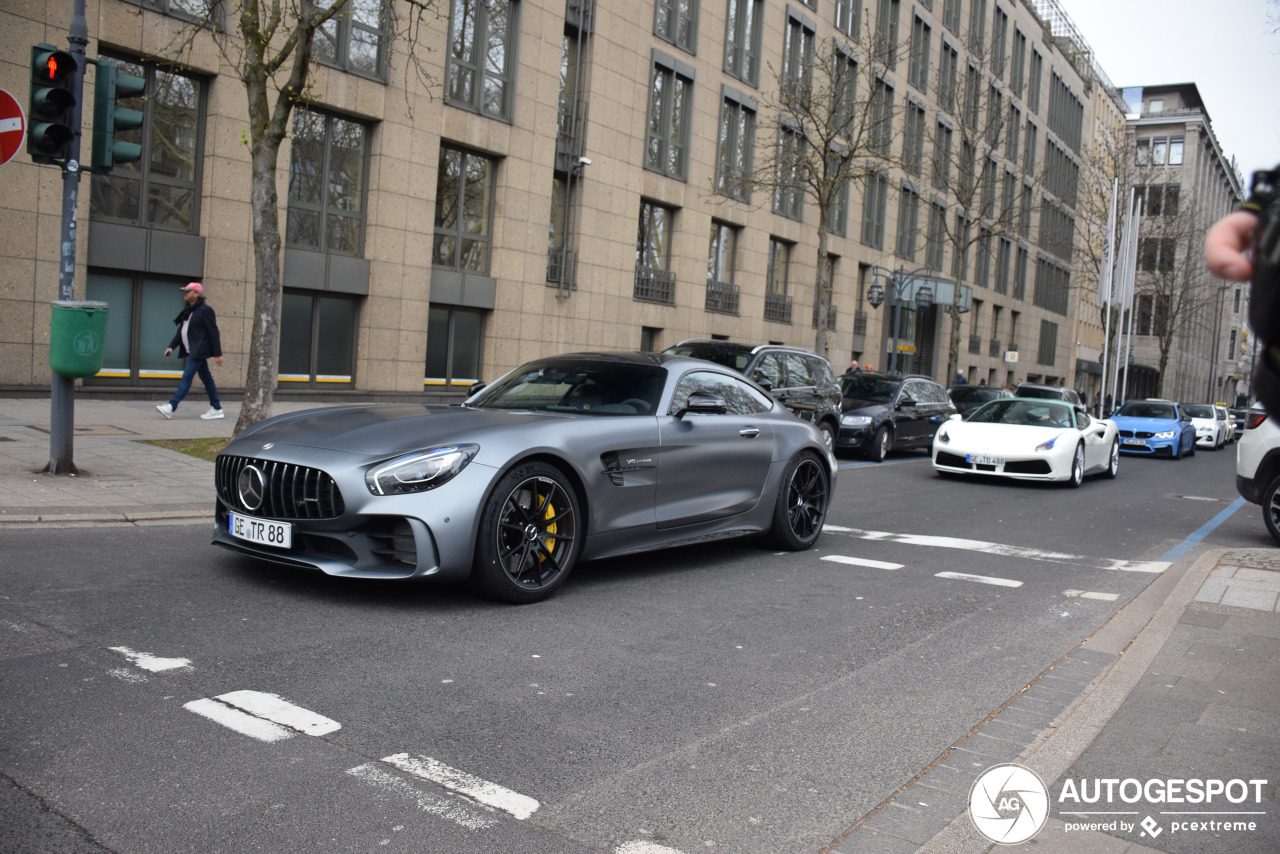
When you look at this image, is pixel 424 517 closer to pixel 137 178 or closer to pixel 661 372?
pixel 661 372

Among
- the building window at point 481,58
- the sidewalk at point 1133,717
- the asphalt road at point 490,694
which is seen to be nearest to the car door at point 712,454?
the asphalt road at point 490,694

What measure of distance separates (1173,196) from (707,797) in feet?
181

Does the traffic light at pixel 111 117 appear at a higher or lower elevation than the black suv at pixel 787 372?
higher

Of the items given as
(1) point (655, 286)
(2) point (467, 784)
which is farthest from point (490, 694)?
(1) point (655, 286)

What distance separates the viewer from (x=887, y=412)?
59.8 ft

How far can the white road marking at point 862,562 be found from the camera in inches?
307

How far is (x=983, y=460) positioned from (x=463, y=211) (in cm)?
1254

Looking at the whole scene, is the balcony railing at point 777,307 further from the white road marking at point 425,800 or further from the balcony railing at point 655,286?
the white road marking at point 425,800

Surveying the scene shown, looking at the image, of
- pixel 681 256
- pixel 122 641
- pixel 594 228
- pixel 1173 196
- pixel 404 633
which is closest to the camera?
pixel 122 641

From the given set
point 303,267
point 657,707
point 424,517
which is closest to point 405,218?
point 303,267

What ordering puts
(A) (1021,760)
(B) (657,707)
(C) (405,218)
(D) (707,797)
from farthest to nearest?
(C) (405,218) < (B) (657,707) < (A) (1021,760) < (D) (707,797)

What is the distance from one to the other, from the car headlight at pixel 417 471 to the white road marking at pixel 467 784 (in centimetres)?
204

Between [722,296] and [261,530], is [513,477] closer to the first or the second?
[261,530]

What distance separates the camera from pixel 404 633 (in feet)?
16.7
